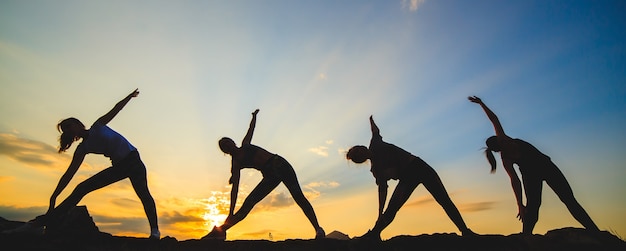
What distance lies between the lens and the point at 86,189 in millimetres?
5156

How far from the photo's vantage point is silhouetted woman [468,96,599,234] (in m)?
5.45

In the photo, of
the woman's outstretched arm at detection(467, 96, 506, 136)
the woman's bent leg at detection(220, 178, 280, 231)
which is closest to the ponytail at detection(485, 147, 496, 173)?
the woman's outstretched arm at detection(467, 96, 506, 136)

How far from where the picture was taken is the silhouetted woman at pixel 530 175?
545 centimetres

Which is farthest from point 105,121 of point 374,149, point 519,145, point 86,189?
point 519,145

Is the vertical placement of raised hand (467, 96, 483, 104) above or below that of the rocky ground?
above

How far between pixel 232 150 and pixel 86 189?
2.30m

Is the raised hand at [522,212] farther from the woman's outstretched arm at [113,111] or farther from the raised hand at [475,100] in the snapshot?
the woman's outstretched arm at [113,111]

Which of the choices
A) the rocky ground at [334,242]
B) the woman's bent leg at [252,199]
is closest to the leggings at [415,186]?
the rocky ground at [334,242]

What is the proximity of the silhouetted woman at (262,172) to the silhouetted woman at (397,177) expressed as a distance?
1.16 m

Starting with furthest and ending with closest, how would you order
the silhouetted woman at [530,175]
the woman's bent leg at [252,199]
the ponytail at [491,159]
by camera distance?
the ponytail at [491,159], the woman's bent leg at [252,199], the silhouetted woman at [530,175]

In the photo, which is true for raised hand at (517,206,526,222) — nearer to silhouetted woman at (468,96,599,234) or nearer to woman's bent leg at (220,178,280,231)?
silhouetted woman at (468,96,599,234)

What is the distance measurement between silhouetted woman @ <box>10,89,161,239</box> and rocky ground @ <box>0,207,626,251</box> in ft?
2.12

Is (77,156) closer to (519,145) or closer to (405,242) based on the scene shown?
(405,242)

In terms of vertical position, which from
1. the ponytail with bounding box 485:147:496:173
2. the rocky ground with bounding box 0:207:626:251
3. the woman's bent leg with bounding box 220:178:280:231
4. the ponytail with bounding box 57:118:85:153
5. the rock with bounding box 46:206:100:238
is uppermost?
the ponytail with bounding box 57:118:85:153
